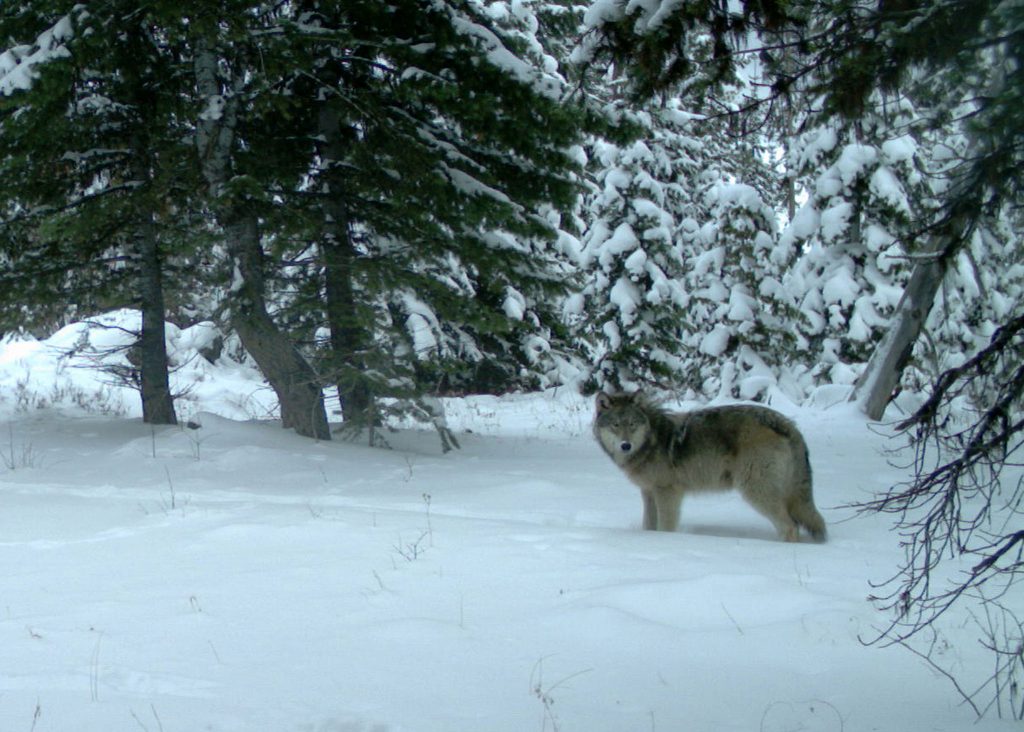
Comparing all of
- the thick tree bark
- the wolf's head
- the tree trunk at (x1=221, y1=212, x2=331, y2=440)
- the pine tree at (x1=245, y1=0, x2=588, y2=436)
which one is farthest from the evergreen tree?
the wolf's head

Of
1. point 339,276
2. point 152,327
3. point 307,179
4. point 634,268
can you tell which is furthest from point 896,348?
point 152,327

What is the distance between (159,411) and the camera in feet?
41.1

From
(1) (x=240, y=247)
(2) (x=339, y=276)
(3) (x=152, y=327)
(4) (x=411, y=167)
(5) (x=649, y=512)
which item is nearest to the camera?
(5) (x=649, y=512)

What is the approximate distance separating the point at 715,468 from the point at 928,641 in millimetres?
3370

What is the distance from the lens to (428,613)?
501cm

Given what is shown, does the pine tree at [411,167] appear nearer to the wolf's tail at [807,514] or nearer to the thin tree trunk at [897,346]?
the wolf's tail at [807,514]

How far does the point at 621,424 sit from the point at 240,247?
557 cm

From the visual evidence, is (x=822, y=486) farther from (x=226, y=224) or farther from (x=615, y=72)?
(x=226, y=224)

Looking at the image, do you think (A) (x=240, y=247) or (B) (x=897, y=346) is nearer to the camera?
(A) (x=240, y=247)

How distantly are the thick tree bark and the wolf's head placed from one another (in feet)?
14.6

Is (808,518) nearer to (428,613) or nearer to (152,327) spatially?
(428,613)

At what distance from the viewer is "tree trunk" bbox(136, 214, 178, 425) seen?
11.9 m

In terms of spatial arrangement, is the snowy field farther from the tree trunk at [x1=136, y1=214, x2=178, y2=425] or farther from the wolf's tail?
the tree trunk at [x1=136, y1=214, x2=178, y2=425]

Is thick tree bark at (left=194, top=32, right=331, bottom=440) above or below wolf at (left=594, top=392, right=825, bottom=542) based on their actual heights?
above
